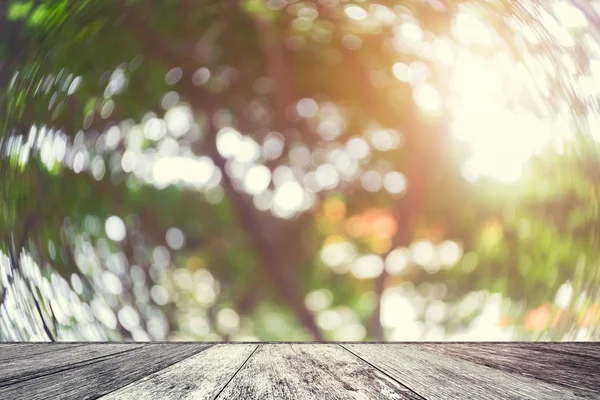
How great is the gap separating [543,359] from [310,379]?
59cm

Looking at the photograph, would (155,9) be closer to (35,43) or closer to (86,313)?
(35,43)

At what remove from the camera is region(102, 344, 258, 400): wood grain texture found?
650 millimetres

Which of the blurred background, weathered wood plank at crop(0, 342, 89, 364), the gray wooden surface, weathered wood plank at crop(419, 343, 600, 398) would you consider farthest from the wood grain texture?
the blurred background

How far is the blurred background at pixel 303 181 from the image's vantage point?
141 centimetres

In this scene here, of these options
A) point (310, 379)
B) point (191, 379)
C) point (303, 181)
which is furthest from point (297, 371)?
point (303, 181)

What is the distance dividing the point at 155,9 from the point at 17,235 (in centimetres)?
90

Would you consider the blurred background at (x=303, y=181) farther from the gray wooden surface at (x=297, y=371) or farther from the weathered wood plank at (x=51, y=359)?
the gray wooden surface at (x=297, y=371)

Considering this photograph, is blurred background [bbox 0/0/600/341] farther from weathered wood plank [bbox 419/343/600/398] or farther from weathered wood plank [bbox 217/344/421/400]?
weathered wood plank [bbox 217/344/421/400]

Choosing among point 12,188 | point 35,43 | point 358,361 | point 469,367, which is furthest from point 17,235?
point 469,367

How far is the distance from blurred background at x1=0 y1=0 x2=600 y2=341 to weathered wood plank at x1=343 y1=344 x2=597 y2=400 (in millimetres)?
682

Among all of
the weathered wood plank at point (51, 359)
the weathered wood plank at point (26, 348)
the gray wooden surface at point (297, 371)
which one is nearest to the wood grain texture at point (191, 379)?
the gray wooden surface at point (297, 371)

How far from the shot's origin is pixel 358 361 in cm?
91

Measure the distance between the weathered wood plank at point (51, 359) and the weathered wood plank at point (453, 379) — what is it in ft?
1.97

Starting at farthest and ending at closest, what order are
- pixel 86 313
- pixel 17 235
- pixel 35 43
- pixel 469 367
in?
pixel 86 313, pixel 17 235, pixel 35 43, pixel 469 367
